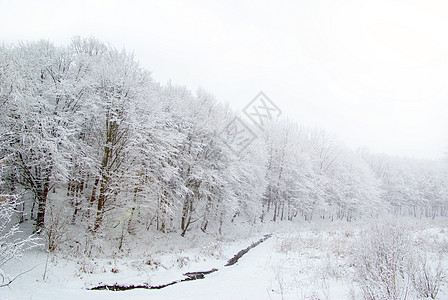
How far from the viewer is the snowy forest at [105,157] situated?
Answer: 38.0ft

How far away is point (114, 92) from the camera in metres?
14.5

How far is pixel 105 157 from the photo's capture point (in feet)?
49.3

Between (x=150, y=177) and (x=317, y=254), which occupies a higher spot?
(x=150, y=177)

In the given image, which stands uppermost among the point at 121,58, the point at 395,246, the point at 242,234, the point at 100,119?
the point at 121,58

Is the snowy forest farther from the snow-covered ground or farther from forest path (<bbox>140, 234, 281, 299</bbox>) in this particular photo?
forest path (<bbox>140, 234, 281, 299</bbox>)

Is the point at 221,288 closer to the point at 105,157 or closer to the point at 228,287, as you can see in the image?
the point at 228,287

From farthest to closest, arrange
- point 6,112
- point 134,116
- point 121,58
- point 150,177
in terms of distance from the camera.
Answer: point 150,177, point 121,58, point 134,116, point 6,112

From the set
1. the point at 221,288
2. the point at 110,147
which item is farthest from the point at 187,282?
the point at 110,147

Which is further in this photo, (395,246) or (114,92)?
(114,92)

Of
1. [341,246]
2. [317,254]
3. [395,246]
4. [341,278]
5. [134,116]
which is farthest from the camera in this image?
[134,116]

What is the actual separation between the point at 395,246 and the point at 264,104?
27546 millimetres

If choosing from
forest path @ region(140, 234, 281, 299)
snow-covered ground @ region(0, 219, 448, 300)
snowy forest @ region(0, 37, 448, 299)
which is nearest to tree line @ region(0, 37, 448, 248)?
snowy forest @ region(0, 37, 448, 299)

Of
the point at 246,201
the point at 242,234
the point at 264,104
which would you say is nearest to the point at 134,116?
the point at 246,201

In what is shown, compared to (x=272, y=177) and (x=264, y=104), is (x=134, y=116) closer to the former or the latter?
(x=264, y=104)
